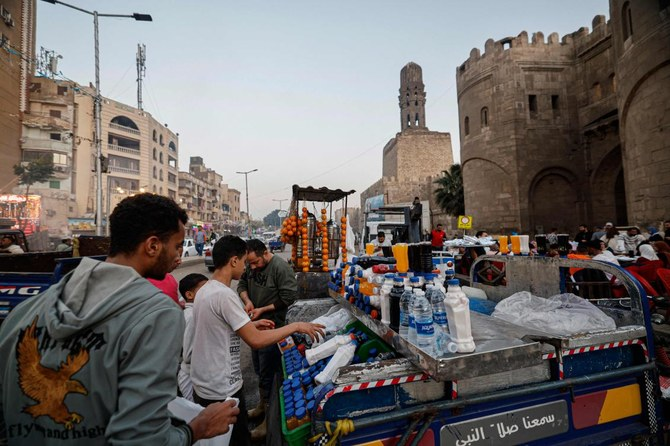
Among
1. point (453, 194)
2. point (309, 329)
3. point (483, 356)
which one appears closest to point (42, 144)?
point (453, 194)

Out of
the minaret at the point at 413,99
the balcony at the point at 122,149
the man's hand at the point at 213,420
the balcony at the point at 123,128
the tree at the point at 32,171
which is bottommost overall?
the man's hand at the point at 213,420

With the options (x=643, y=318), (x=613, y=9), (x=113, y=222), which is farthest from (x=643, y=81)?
(x=113, y=222)

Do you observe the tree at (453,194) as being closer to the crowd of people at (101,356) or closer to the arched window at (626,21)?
the arched window at (626,21)

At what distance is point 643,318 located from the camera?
2.57 meters

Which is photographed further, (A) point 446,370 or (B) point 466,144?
(B) point 466,144

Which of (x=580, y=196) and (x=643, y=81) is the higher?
(x=643, y=81)

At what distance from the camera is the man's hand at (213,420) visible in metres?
1.38

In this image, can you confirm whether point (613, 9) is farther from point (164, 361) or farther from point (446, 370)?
point (164, 361)

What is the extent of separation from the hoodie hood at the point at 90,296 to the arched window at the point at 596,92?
2541 cm

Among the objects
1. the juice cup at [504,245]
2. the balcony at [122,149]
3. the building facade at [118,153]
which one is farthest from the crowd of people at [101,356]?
the balcony at [122,149]

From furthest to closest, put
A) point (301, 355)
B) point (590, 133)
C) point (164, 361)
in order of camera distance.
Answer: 1. point (590, 133)
2. point (301, 355)
3. point (164, 361)

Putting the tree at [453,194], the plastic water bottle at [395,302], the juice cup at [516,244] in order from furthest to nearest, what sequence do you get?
the tree at [453,194] < the juice cup at [516,244] < the plastic water bottle at [395,302]

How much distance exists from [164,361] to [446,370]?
1.48 metres

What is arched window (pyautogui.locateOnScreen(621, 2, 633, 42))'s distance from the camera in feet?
39.5
